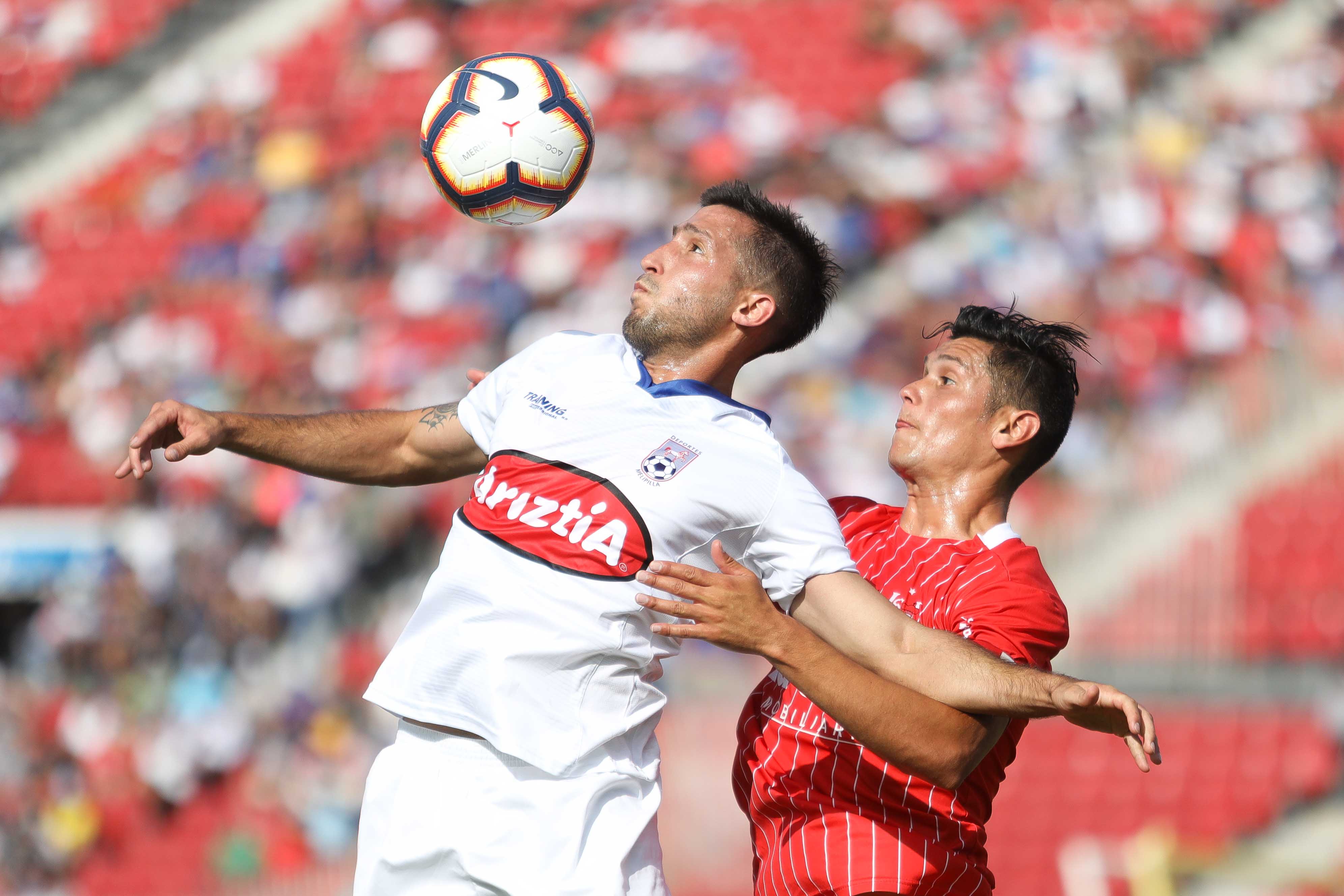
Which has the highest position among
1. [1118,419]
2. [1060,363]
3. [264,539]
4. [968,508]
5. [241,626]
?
[1118,419]

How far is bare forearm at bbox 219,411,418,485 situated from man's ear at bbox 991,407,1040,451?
5.04 ft

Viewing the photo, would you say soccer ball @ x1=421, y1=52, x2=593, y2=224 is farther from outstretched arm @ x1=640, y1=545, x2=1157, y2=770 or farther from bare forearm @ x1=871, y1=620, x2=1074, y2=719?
bare forearm @ x1=871, y1=620, x2=1074, y2=719

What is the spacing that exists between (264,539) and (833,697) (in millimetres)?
6028

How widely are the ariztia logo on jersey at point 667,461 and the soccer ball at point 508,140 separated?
112 centimetres

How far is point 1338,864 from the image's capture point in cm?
612

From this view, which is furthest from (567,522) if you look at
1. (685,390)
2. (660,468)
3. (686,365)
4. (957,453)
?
(957,453)

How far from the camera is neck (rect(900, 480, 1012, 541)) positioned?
326cm

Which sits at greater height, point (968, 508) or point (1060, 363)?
point (1060, 363)

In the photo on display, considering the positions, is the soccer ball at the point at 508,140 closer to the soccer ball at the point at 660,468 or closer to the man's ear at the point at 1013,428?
the soccer ball at the point at 660,468

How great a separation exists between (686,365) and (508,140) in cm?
91

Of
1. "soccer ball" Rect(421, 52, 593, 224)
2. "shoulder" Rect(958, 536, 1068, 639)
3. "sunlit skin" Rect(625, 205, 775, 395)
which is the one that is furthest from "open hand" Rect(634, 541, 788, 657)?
"soccer ball" Rect(421, 52, 593, 224)

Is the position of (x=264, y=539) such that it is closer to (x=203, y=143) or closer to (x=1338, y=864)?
(x=203, y=143)

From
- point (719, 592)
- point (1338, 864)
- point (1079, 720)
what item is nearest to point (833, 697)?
point (719, 592)

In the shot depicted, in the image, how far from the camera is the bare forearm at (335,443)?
3299mm
